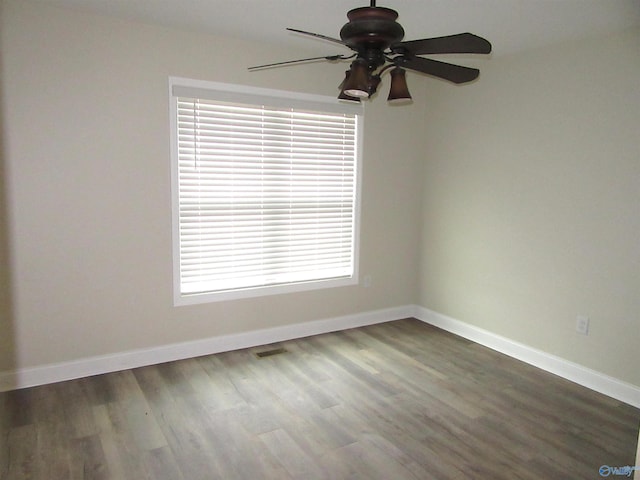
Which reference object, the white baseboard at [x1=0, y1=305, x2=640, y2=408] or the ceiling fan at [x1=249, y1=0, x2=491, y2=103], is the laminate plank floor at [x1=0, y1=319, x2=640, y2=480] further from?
the ceiling fan at [x1=249, y1=0, x2=491, y2=103]

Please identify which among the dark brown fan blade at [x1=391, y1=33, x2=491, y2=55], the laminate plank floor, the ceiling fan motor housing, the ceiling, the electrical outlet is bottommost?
the laminate plank floor

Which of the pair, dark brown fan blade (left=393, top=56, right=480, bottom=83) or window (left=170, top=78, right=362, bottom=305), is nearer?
dark brown fan blade (left=393, top=56, right=480, bottom=83)

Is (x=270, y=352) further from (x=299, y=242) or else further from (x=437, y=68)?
(x=437, y=68)

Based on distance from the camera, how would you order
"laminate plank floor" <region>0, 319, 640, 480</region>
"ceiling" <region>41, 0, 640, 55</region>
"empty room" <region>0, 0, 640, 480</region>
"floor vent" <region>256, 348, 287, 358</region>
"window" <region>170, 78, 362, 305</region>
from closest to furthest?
"laminate plank floor" <region>0, 319, 640, 480</region> < "empty room" <region>0, 0, 640, 480</region> < "ceiling" <region>41, 0, 640, 55</region> < "window" <region>170, 78, 362, 305</region> < "floor vent" <region>256, 348, 287, 358</region>

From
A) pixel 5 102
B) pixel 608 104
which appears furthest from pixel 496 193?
pixel 5 102

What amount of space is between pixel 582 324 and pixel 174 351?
3.05 metres

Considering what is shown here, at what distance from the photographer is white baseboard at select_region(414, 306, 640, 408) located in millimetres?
3074

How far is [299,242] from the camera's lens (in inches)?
160

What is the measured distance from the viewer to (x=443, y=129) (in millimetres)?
4348

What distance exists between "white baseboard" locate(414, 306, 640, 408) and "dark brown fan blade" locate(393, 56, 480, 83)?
2360 millimetres

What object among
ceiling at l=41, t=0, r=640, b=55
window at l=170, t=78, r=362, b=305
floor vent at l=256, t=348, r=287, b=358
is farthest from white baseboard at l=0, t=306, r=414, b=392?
ceiling at l=41, t=0, r=640, b=55

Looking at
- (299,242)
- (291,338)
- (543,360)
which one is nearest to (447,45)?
(299,242)

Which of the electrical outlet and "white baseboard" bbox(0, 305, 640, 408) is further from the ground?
the electrical outlet

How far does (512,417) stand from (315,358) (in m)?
1.49
